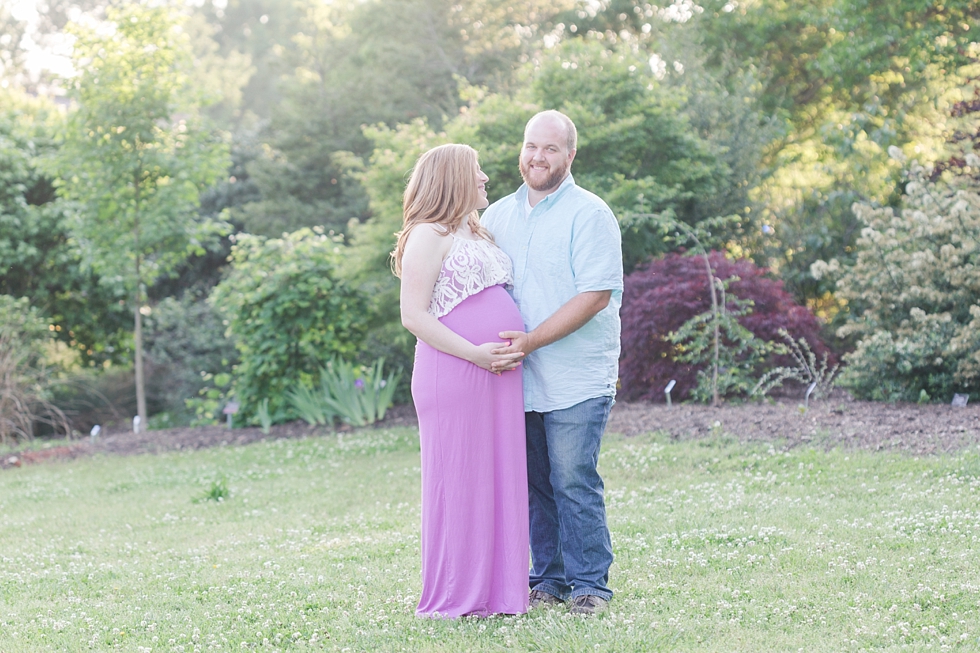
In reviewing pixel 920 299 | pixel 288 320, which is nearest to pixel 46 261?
pixel 288 320

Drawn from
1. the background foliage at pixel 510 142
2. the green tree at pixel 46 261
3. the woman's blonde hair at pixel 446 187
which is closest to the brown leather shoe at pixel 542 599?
the woman's blonde hair at pixel 446 187

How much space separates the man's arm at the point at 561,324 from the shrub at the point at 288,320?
24.1 ft

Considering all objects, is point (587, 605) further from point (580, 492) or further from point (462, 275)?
point (462, 275)

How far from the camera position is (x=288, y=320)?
11.0 m

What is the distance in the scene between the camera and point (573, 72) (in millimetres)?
11109

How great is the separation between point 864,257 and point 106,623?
23.6ft

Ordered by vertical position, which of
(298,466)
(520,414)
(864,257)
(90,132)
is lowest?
(298,466)

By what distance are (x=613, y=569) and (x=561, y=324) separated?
1.34 metres

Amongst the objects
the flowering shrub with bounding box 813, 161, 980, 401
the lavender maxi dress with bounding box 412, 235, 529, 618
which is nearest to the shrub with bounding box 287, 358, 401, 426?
the flowering shrub with bounding box 813, 161, 980, 401

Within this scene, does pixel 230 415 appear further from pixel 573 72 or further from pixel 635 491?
pixel 635 491

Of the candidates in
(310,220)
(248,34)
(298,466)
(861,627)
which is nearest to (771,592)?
(861,627)

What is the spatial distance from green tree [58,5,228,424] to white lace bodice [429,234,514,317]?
8.35m

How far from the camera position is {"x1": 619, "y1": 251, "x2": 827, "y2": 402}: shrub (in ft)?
30.6

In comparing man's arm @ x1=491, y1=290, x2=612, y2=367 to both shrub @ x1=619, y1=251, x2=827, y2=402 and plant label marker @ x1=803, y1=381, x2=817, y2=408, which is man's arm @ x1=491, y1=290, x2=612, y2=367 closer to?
plant label marker @ x1=803, y1=381, x2=817, y2=408
